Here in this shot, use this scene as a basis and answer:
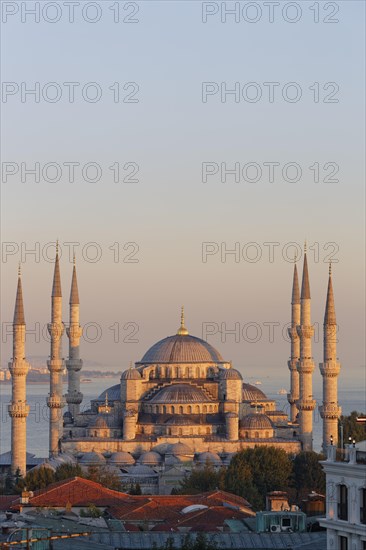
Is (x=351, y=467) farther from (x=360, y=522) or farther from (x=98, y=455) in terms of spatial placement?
(x=98, y=455)

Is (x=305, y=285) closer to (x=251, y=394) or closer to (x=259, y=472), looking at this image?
(x=251, y=394)

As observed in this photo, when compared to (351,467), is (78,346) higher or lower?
higher

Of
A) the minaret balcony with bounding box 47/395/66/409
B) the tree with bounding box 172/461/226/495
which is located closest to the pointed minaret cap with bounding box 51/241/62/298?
the minaret balcony with bounding box 47/395/66/409

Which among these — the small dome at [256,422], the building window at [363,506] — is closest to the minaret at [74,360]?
the small dome at [256,422]

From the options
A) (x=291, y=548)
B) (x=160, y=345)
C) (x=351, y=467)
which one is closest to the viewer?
(x=351, y=467)

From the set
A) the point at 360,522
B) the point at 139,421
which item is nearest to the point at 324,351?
the point at 139,421

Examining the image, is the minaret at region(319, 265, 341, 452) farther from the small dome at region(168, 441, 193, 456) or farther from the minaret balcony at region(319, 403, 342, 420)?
the small dome at region(168, 441, 193, 456)
